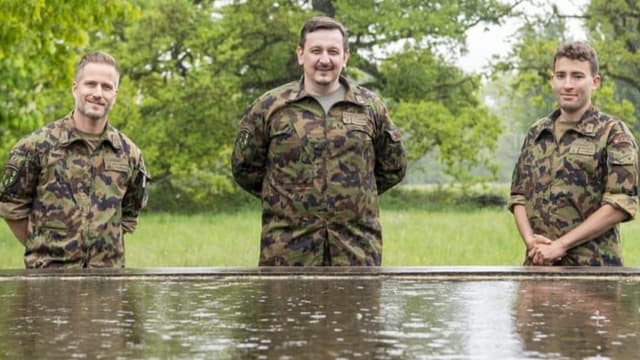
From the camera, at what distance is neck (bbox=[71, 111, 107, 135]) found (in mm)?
5422

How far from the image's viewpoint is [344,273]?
176 inches

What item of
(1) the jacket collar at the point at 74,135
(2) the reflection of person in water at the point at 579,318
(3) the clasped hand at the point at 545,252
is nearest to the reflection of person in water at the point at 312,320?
(2) the reflection of person in water at the point at 579,318

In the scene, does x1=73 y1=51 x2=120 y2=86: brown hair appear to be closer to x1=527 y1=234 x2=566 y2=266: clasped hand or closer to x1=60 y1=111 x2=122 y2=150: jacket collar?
x1=60 y1=111 x2=122 y2=150: jacket collar

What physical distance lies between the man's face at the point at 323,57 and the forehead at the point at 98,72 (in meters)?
0.85

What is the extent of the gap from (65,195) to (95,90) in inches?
18.0

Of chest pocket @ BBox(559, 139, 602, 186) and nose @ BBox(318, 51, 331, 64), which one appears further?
nose @ BBox(318, 51, 331, 64)

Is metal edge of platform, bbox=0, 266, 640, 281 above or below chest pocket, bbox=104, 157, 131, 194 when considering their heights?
below

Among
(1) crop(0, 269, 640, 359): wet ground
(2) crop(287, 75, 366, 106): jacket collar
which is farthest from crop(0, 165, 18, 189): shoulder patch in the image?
(2) crop(287, 75, 366, 106): jacket collar

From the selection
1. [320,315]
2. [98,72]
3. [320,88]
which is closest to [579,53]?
[320,88]

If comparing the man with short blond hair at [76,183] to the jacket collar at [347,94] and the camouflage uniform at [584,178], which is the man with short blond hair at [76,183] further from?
the camouflage uniform at [584,178]

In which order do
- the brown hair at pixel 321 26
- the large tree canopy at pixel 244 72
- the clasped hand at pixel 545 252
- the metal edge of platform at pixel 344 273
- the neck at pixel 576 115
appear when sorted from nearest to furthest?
the metal edge of platform at pixel 344 273, the clasped hand at pixel 545 252, the neck at pixel 576 115, the brown hair at pixel 321 26, the large tree canopy at pixel 244 72

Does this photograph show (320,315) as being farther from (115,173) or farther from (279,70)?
(279,70)

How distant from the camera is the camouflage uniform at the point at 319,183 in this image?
5672 millimetres

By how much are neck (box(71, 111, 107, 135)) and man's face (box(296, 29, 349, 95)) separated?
3.05ft
